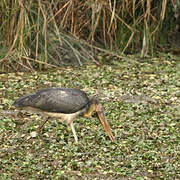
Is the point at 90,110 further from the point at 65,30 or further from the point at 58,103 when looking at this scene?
the point at 65,30

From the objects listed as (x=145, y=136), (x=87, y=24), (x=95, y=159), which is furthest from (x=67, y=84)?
(x=95, y=159)

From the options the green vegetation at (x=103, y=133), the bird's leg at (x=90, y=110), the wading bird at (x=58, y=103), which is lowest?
the green vegetation at (x=103, y=133)

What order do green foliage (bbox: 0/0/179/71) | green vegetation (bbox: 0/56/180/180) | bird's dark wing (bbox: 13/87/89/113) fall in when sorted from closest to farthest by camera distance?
green vegetation (bbox: 0/56/180/180)
bird's dark wing (bbox: 13/87/89/113)
green foliage (bbox: 0/0/179/71)

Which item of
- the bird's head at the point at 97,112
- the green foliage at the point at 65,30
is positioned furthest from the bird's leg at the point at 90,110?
the green foliage at the point at 65,30

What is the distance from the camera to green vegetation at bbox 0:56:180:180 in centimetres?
500

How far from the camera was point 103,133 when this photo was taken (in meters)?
5.92

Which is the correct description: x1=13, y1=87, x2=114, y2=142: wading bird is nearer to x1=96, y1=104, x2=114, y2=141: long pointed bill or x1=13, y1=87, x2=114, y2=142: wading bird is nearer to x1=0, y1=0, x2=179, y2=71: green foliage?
x1=96, y1=104, x2=114, y2=141: long pointed bill

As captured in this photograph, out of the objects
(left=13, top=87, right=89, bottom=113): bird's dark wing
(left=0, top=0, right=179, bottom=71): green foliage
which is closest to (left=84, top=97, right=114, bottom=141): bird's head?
(left=13, top=87, right=89, bottom=113): bird's dark wing

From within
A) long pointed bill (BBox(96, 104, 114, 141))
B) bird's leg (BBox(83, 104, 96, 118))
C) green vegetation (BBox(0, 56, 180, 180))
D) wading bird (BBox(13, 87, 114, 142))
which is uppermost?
wading bird (BBox(13, 87, 114, 142))

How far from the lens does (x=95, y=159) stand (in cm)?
525

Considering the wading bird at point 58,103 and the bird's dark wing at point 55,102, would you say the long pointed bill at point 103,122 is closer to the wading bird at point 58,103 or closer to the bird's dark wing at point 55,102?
the wading bird at point 58,103

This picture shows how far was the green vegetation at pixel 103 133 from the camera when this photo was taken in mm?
5004

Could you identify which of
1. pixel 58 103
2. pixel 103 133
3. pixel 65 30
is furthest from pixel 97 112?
pixel 65 30

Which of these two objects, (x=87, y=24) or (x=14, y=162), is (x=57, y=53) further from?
(x=14, y=162)
